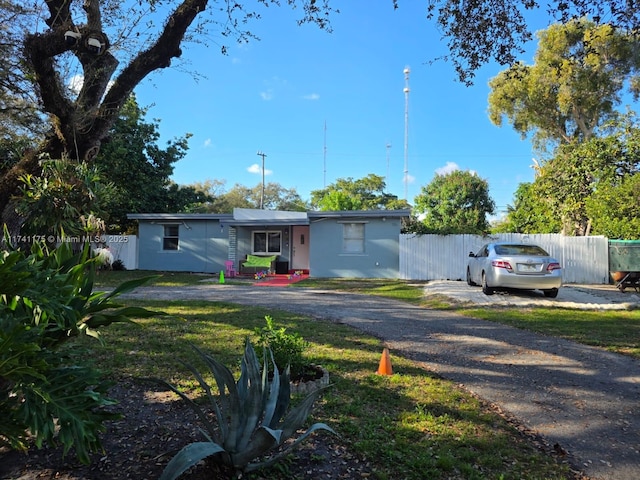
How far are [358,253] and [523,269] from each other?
844cm

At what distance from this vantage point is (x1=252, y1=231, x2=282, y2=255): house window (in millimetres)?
20672

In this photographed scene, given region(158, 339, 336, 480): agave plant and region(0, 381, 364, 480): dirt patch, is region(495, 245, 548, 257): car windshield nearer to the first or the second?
region(0, 381, 364, 480): dirt patch

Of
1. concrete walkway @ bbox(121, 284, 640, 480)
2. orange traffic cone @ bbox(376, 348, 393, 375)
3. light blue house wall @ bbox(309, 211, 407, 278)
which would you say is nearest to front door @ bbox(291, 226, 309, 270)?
light blue house wall @ bbox(309, 211, 407, 278)

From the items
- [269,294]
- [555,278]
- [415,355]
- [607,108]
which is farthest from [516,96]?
[415,355]

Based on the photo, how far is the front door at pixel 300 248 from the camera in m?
20.8

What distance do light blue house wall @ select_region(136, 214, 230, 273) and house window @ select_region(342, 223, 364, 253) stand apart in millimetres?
5842

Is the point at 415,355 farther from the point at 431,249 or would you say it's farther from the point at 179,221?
the point at 179,221

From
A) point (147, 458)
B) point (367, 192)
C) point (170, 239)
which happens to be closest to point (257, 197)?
point (367, 192)

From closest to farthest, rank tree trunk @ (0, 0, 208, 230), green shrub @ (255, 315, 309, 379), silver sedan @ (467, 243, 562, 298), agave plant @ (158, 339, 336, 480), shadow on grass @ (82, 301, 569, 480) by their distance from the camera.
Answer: agave plant @ (158, 339, 336, 480)
shadow on grass @ (82, 301, 569, 480)
green shrub @ (255, 315, 309, 379)
tree trunk @ (0, 0, 208, 230)
silver sedan @ (467, 243, 562, 298)

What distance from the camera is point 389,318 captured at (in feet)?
26.6

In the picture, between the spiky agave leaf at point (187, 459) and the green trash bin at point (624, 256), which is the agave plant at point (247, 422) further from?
the green trash bin at point (624, 256)

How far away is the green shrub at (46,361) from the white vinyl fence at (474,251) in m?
15.8

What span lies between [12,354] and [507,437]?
327 centimetres

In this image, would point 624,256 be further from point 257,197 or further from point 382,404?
point 257,197
